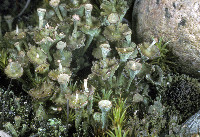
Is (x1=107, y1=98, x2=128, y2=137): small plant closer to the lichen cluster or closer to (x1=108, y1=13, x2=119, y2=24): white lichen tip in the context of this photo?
the lichen cluster

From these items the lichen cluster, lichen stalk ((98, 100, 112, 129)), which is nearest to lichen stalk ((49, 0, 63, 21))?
the lichen cluster

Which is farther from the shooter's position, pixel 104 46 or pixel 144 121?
pixel 144 121

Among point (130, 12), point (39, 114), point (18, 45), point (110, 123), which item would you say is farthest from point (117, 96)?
point (130, 12)

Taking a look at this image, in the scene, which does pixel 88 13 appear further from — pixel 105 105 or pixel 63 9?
pixel 105 105

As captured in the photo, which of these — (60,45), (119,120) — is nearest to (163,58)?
(119,120)

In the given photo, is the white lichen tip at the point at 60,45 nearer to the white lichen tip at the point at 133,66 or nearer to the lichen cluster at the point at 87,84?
the lichen cluster at the point at 87,84

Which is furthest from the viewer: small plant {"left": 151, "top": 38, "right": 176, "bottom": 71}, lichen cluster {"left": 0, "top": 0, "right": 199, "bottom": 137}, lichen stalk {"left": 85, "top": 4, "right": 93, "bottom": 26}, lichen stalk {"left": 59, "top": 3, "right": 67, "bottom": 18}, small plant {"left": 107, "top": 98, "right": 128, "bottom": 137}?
small plant {"left": 151, "top": 38, "right": 176, "bottom": 71}

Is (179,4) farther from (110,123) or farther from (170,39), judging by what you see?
(110,123)

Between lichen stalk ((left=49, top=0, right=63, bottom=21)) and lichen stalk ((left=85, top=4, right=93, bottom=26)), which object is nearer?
lichen stalk ((left=85, top=4, right=93, bottom=26))
